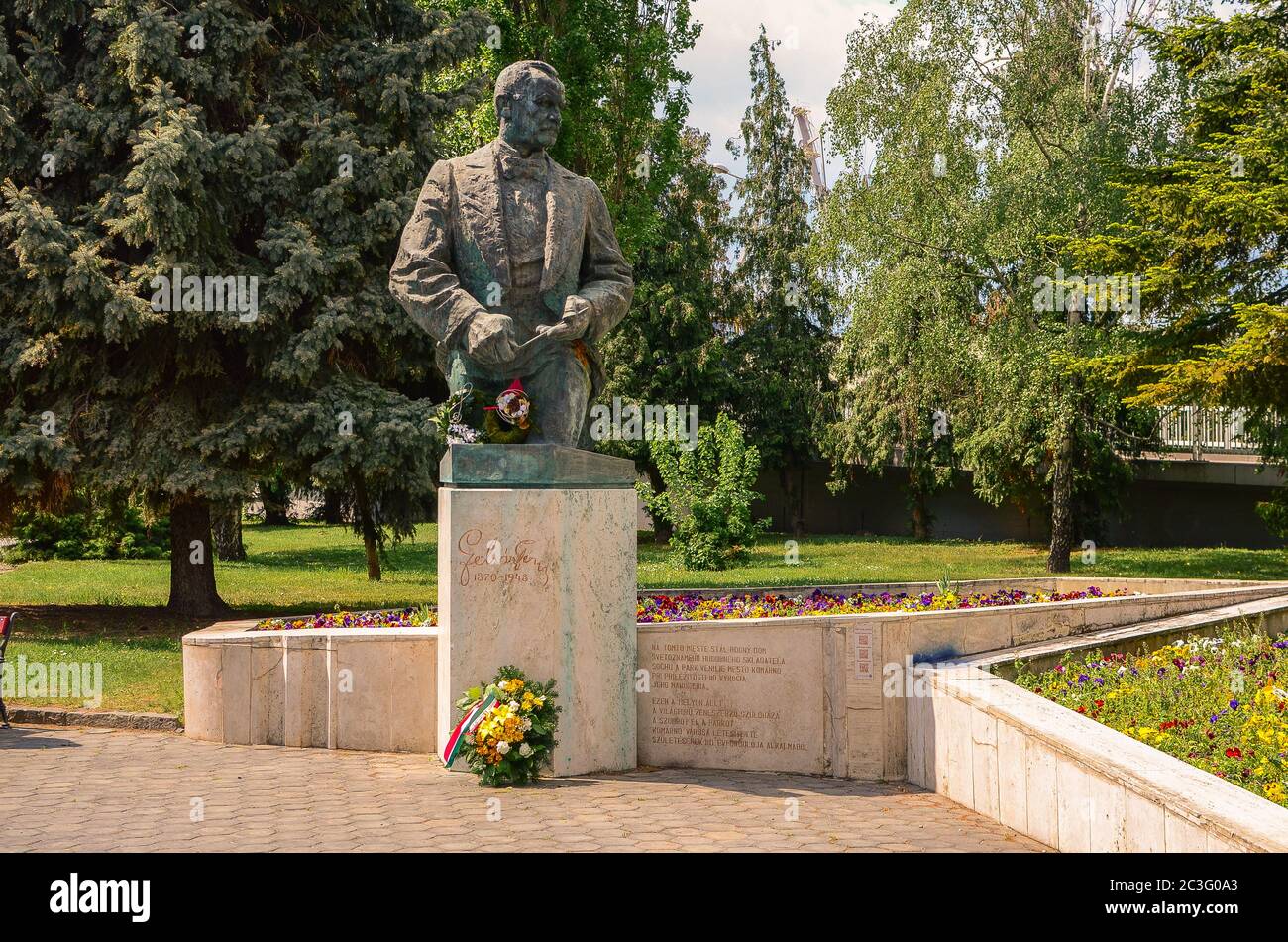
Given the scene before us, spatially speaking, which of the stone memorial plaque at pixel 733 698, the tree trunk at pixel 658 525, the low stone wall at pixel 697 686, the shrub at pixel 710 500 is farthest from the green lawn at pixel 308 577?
the stone memorial plaque at pixel 733 698

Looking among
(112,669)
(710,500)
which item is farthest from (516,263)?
(710,500)

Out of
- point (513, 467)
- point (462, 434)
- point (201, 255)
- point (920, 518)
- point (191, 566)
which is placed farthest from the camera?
point (920, 518)

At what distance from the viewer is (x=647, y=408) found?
34281 millimetres

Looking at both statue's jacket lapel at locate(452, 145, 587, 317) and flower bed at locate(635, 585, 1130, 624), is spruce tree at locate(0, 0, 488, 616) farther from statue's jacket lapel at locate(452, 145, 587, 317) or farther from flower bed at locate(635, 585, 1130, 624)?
statue's jacket lapel at locate(452, 145, 587, 317)

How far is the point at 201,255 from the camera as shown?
15.1 meters

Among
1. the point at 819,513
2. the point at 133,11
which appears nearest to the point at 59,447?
the point at 133,11

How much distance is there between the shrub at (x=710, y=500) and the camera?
79.3 feet

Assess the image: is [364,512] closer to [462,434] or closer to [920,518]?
[462,434]

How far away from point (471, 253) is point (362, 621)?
3.34 m

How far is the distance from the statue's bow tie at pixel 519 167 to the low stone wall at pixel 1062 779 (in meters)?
4.04

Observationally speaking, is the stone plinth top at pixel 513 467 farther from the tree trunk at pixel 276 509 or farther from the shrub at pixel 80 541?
the tree trunk at pixel 276 509

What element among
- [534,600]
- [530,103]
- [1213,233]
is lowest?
[534,600]

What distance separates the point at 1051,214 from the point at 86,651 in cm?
1686

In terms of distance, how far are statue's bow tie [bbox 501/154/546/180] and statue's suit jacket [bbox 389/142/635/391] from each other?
3.3 inches
